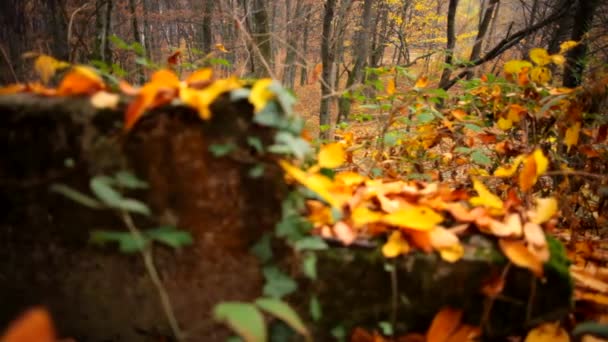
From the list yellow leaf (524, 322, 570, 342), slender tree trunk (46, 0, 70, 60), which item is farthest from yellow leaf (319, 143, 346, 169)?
slender tree trunk (46, 0, 70, 60)

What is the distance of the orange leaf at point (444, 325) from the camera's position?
114 centimetres

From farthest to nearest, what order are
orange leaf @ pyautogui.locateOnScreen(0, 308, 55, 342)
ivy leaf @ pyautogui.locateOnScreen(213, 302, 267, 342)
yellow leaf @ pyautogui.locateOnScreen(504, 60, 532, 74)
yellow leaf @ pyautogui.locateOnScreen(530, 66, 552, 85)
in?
yellow leaf @ pyautogui.locateOnScreen(530, 66, 552, 85) → yellow leaf @ pyautogui.locateOnScreen(504, 60, 532, 74) → ivy leaf @ pyautogui.locateOnScreen(213, 302, 267, 342) → orange leaf @ pyautogui.locateOnScreen(0, 308, 55, 342)

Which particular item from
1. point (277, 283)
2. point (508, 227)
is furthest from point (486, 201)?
point (277, 283)

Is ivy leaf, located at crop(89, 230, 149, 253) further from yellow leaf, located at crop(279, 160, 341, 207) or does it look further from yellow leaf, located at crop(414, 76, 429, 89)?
yellow leaf, located at crop(414, 76, 429, 89)

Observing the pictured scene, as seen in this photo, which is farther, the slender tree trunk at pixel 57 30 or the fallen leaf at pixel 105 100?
the slender tree trunk at pixel 57 30

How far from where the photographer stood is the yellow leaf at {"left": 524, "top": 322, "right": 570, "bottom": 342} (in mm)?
1146

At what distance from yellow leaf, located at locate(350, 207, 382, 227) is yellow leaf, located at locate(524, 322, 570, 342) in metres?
0.66

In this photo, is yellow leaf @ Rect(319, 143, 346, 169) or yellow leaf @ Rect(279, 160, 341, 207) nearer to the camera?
yellow leaf @ Rect(279, 160, 341, 207)

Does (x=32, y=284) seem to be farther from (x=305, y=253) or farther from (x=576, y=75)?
(x=576, y=75)

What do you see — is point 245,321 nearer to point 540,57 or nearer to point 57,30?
point 540,57

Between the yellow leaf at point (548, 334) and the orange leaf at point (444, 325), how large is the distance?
9.9 inches

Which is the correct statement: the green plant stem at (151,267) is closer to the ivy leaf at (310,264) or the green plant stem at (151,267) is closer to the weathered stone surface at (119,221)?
the weathered stone surface at (119,221)

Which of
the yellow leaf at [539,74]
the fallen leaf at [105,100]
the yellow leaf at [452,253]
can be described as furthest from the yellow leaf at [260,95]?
the yellow leaf at [539,74]

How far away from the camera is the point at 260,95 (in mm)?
997
